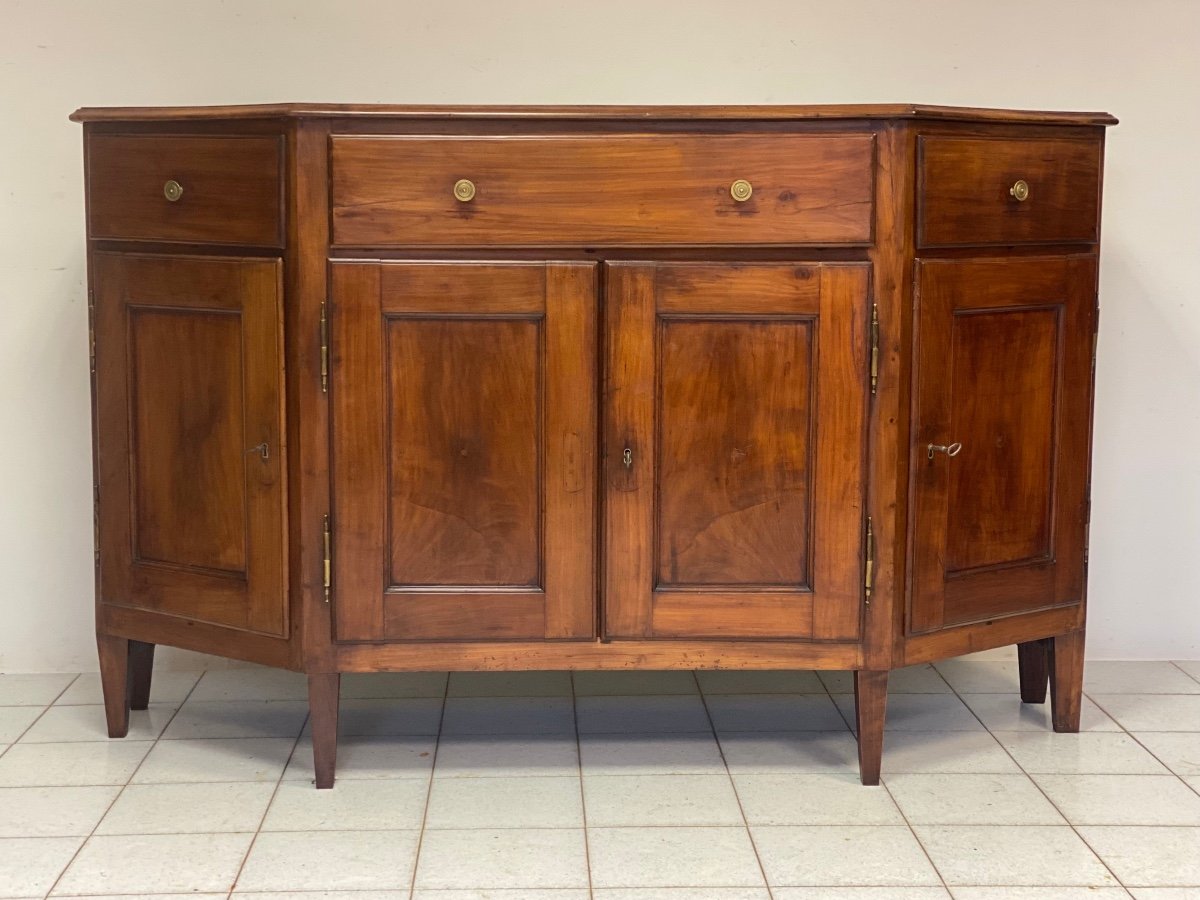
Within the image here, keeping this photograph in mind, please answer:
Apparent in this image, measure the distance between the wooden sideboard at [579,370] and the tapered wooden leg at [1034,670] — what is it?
Result: 42 centimetres

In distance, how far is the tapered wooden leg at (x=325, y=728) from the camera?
263 centimetres

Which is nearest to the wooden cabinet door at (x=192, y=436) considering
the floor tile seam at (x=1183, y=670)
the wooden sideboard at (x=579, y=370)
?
the wooden sideboard at (x=579, y=370)

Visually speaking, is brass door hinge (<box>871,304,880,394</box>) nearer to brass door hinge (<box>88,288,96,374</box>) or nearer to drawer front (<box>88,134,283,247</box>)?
drawer front (<box>88,134,283,247</box>)

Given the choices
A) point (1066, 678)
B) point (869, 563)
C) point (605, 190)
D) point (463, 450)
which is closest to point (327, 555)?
point (463, 450)

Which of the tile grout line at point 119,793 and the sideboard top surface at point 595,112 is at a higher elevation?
the sideboard top surface at point 595,112

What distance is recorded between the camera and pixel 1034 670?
10.2 feet

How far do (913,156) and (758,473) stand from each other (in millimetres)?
579

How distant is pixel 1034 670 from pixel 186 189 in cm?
187

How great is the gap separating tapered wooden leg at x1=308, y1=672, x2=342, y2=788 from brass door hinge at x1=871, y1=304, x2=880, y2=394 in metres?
1.04

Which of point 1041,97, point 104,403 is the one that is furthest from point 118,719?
point 1041,97

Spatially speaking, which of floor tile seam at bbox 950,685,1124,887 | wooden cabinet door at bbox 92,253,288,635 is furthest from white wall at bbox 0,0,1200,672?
floor tile seam at bbox 950,685,1124,887

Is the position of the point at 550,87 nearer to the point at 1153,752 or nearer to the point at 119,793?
the point at 119,793

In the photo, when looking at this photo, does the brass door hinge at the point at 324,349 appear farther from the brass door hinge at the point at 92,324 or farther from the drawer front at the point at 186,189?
the brass door hinge at the point at 92,324

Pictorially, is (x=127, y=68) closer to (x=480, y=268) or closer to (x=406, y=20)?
(x=406, y=20)
